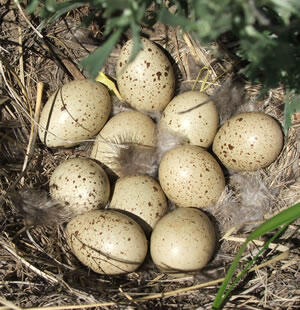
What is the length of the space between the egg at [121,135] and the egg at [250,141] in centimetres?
44

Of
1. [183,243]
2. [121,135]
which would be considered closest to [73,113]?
[121,135]

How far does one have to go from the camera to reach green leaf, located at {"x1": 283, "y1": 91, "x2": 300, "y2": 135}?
2158mm

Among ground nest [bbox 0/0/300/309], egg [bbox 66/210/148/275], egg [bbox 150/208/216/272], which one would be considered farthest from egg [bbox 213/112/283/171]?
egg [bbox 66/210/148/275]

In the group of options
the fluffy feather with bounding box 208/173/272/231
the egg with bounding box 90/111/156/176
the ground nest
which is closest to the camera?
the ground nest

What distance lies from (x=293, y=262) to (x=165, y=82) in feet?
4.11

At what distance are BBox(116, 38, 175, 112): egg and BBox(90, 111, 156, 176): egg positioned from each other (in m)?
0.11

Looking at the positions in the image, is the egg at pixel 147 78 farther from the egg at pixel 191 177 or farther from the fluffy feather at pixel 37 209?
the fluffy feather at pixel 37 209

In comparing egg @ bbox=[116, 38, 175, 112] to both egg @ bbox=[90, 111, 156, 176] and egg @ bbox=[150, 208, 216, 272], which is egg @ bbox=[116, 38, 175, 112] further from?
egg @ bbox=[150, 208, 216, 272]

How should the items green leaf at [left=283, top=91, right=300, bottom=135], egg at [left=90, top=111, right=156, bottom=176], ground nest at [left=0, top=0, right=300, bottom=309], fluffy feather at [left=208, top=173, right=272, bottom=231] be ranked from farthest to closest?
egg at [left=90, top=111, right=156, bottom=176] → fluffy feather at [left=208, top=173, right=272, bottom=231] → green leaf at [left=283, top=91, right=300, bottom=135] → ground nest at [left=0, top=0, right=300, bottom=309]

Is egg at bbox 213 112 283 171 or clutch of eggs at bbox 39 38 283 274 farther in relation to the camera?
egg at bbox 213 112 283 171

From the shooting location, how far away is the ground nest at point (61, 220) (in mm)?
1959

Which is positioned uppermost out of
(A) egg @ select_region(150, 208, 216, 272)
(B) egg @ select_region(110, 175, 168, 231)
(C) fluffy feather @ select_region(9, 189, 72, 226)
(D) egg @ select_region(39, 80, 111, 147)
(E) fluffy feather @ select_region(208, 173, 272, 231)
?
(D) egg @ select_region(39, 80, 111, 147)

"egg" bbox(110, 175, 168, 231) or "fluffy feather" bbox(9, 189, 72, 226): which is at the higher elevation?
"fluffy feather" bbox(9, 189, 72, 226)

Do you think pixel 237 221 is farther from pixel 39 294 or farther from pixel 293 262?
pixel 39 294
